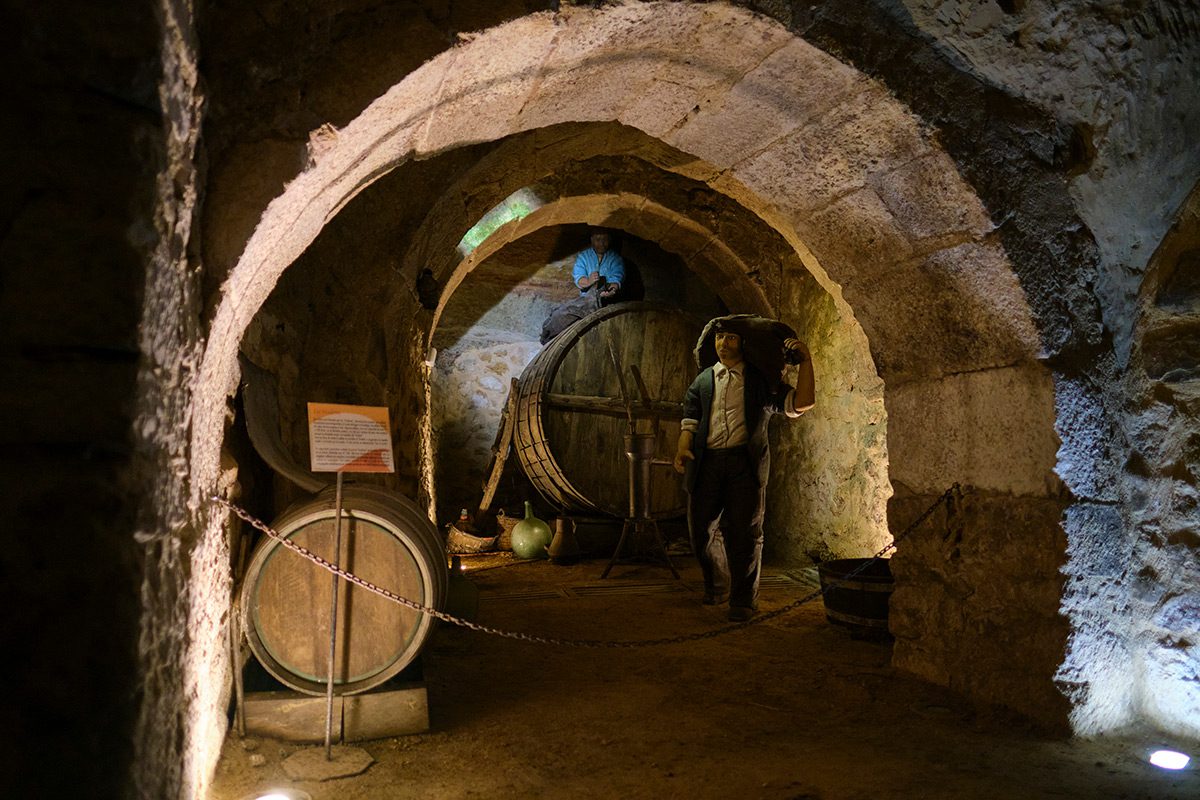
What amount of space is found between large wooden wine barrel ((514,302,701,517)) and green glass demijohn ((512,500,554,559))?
0.98 feet

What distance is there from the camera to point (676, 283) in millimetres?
7852

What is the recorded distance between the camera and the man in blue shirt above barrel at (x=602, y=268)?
711 cm

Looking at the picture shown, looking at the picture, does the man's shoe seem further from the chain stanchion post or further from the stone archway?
the chain stanchion post

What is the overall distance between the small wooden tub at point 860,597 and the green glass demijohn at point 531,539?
2.95m

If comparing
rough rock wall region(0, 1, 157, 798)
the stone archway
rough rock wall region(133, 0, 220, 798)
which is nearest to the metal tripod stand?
the stone archway

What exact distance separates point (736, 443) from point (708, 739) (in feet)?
6.67

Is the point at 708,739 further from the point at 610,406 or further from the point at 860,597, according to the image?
the point at 610,406

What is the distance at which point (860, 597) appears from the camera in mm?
3457

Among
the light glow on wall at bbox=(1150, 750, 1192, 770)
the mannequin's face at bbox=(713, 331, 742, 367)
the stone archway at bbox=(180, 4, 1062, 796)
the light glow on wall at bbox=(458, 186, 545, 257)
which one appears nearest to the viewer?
the stone archway at bbox=(180, 4, 1062, 796)

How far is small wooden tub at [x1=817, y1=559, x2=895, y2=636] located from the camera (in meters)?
3.40

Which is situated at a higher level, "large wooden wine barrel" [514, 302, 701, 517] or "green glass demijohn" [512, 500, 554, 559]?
"large wooden wine barrel" [514, 302, 701, 517]

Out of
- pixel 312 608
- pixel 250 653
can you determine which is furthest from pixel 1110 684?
pixel 250 653

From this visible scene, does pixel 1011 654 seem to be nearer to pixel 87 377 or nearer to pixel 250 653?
pixel 250 653

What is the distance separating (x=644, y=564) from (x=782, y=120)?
415cm
